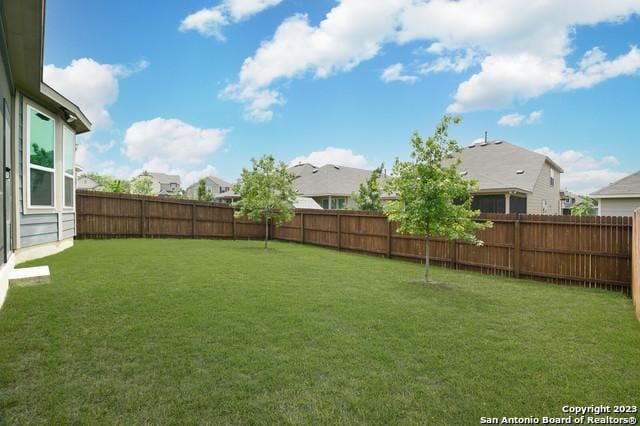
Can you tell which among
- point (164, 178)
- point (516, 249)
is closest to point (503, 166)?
point (516, 249)

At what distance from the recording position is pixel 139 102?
74.4 ft

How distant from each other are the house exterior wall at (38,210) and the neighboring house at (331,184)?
56.1 ft

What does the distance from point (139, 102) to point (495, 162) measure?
2323cm

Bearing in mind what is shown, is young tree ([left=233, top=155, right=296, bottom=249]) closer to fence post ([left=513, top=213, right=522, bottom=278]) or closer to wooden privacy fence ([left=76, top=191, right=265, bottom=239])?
wooden privacy fence ([left=76, top=191, right=265, bottom=239])

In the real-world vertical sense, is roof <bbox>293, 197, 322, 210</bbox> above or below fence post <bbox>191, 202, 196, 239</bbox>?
above

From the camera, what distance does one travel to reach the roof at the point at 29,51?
4301mm

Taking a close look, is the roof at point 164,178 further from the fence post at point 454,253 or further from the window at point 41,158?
the fence post at point 454,253

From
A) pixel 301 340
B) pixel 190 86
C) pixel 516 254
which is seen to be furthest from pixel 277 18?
A: pixel 301 340

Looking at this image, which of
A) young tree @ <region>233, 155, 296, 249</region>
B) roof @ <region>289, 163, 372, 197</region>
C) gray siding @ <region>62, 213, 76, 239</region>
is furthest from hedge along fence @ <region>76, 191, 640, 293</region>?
roof @ <region>289, 163, 372, 197</region>

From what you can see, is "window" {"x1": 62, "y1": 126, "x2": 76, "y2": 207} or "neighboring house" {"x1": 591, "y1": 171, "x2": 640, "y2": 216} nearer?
"window" {"x1": 62, "y1": 126, "x2": 76, "y2": 207}

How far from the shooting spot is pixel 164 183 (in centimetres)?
6200

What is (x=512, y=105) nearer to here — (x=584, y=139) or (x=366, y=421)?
(x=584, y=139)

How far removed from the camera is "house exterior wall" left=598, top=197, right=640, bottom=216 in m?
13.7

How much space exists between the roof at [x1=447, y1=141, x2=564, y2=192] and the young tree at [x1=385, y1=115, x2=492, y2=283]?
11.5 metres
